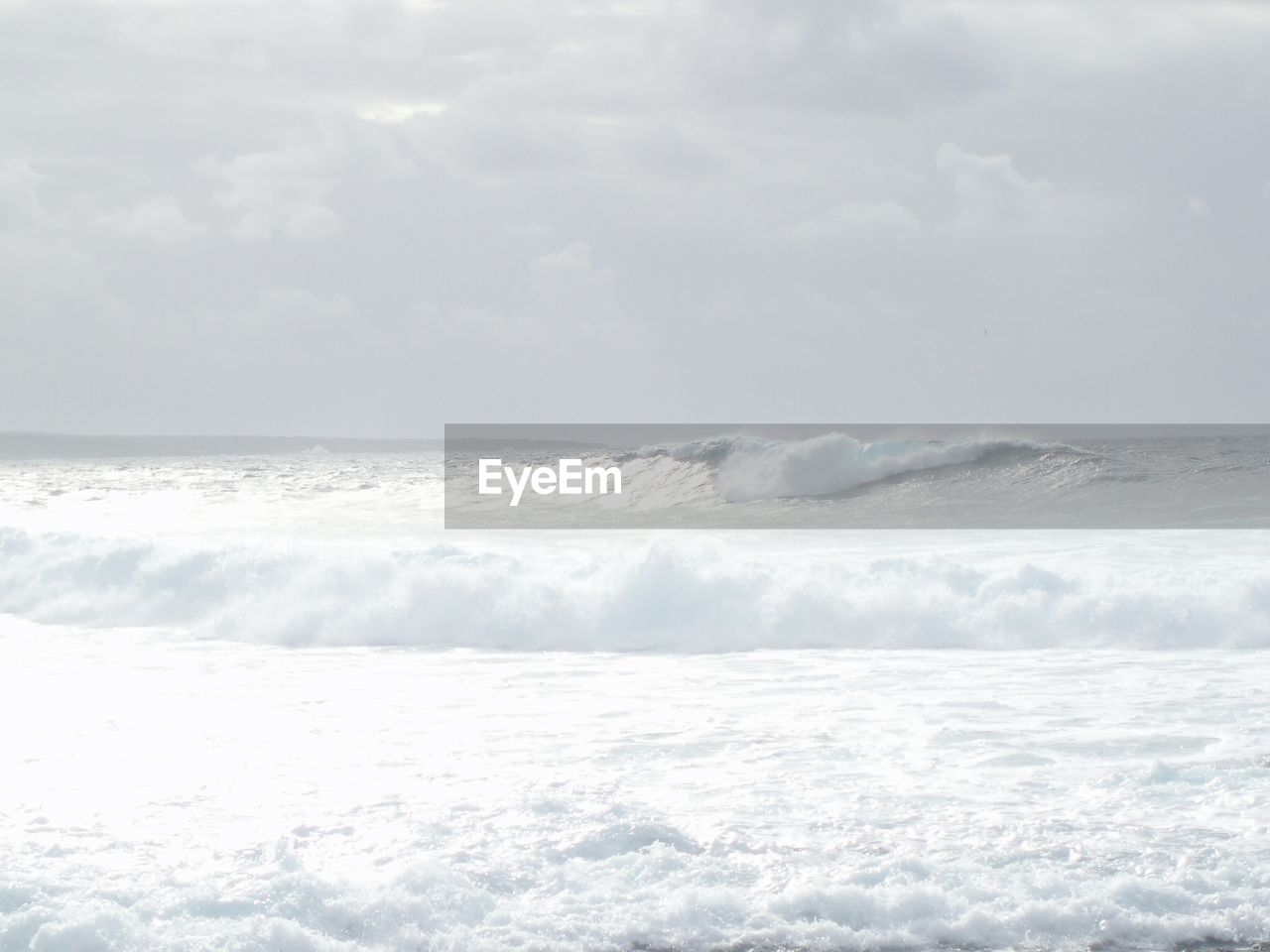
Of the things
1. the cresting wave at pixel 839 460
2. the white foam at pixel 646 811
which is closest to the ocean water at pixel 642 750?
the white foam at pixel 646 811

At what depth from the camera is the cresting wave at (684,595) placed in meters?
10.8

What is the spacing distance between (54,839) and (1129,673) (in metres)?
7.09

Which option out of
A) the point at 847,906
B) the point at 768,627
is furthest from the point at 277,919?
the point at 768,627

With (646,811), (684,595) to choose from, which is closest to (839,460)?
(684,595)

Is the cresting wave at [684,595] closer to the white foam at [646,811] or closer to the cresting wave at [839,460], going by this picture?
the white foam at [646,811]

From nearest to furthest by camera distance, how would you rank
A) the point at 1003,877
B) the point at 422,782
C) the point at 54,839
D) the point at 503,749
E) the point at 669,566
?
the point at 1003,877, the point at 54,839, the point at 422,782, the point at 503,749, the point at 669,566

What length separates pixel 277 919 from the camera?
435cm

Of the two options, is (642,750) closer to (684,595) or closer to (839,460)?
(684,595)

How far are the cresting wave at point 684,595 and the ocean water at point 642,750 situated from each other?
0.05 m

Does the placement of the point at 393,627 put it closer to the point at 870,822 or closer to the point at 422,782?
the point at 422,782

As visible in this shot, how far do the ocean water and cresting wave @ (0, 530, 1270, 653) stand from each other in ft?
0.16

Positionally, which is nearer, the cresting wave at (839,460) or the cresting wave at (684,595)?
the cresting wave at (684,595)

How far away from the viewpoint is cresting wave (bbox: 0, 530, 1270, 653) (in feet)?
35.3

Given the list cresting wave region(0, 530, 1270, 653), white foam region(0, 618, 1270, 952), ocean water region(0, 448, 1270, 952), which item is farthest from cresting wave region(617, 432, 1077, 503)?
white foam region(0, 618, 1270, 952)
